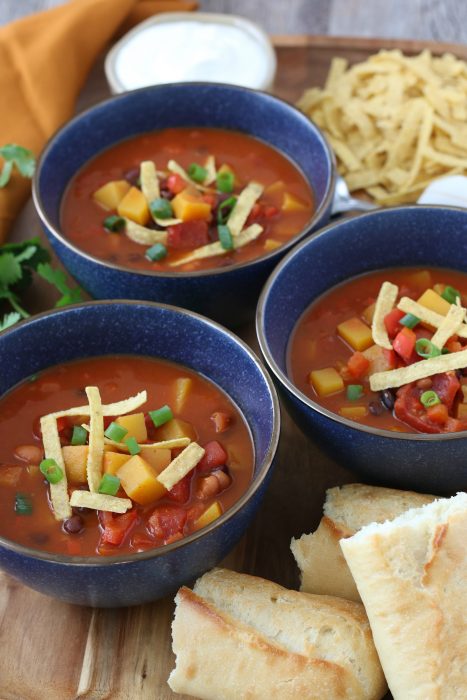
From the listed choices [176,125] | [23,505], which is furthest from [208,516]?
[176,125]

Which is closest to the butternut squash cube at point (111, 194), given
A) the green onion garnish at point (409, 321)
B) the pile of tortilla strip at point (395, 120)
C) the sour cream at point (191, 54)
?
the sour cream at point (191, 54)

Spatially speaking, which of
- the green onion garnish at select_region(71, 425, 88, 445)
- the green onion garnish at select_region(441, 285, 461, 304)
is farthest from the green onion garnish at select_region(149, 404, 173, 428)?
the green onion garnish at select_region(441, 285, 461, 304)

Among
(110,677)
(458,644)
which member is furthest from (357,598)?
(110,677)

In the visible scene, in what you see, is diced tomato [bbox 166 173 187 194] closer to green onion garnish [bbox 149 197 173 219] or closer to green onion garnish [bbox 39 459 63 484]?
green onion garnish [bbox 149 197 173 219]

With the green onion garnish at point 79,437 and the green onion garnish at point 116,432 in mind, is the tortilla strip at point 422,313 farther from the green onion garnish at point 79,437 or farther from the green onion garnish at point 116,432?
the green onion garnish at point 79,437

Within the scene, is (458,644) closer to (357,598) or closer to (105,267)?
(357,598)

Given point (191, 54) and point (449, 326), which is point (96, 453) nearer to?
point (449, 326)
